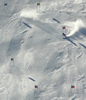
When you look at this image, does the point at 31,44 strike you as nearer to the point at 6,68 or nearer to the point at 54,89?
the point at 6,68

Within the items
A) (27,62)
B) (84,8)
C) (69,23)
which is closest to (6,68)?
(27,62)

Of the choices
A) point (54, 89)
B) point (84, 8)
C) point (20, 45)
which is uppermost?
point (84, 8)

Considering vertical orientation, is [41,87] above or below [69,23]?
below

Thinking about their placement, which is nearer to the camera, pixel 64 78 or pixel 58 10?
pixel 64 78

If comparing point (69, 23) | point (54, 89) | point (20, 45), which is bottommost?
point (54, 89)

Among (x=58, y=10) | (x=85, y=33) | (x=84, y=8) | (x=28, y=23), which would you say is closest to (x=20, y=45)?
(x=28, y=23)

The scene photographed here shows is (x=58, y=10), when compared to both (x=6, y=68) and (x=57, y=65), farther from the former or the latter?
(x=6, y=68)
